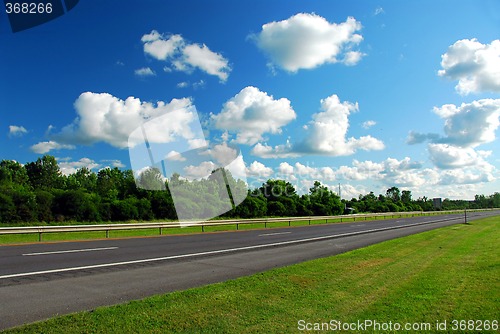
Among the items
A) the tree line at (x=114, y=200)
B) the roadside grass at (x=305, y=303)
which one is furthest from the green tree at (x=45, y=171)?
the roadside grass at (x=305, y=303)

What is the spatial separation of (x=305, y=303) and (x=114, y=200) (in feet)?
117

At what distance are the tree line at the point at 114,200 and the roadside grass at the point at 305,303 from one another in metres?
24.2

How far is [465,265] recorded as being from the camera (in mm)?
9406

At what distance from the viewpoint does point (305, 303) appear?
5945 millimetres

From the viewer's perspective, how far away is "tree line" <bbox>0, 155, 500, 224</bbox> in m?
29.6

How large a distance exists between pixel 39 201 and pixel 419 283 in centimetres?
3081

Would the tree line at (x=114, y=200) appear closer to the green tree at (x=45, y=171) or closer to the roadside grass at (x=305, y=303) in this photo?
the green tree at (x=45, y=171)

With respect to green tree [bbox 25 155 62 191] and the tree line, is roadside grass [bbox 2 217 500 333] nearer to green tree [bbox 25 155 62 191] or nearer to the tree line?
the tree line

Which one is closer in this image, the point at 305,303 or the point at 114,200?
the point at 305,303

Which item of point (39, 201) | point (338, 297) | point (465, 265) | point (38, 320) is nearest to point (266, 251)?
point (465, 265)

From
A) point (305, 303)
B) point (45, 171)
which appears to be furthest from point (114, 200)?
point (45, 171)

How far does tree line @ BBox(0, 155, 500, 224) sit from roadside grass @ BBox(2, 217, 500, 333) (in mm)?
24249

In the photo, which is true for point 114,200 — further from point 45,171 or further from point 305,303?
point 45,171

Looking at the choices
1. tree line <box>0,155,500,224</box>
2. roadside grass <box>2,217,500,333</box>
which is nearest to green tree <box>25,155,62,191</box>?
tree line <box>0,155,500,224</box>
